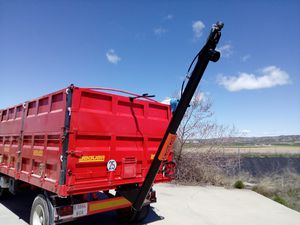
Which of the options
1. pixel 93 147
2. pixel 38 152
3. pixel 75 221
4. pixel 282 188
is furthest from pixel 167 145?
pixel 282 188

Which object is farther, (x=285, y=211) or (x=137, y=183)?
(x=285, y=211)

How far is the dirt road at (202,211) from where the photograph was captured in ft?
19.9

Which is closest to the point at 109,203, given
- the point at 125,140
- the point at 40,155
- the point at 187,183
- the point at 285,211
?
the point at 125,140

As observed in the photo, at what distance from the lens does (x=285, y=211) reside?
7.25 m

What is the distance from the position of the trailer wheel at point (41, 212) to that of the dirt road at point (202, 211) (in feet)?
3.54

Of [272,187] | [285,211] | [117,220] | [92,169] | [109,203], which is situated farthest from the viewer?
[272,187]

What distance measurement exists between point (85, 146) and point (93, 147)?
0.16m

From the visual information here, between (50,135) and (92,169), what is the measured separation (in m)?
0.93

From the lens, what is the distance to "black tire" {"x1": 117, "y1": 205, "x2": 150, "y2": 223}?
571 cm

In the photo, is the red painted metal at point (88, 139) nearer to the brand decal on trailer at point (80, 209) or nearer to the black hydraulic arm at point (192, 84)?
the brand decal on trailer at point (80, 209)

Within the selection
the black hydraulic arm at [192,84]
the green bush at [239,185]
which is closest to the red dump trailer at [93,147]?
the black hydraulic arm at [192,84]

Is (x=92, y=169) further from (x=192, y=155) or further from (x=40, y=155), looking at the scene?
(x=192, y=155)

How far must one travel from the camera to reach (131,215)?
568cm

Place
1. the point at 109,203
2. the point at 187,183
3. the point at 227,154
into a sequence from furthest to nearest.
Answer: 1. the point at 227,154
2. the point at 187,183
3. the point at 109,203
